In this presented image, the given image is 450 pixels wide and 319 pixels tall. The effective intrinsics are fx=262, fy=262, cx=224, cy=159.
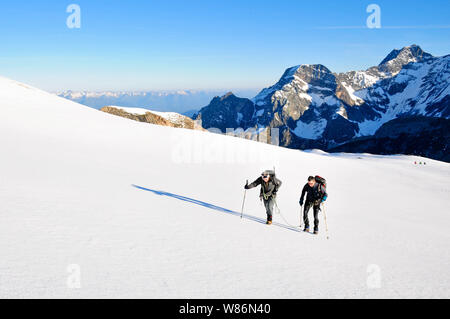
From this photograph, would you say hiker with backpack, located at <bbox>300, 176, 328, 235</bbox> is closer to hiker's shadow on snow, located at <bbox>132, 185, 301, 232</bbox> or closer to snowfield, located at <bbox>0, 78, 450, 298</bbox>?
snowfield, located at <bbox>0, 78, 450, 298</bbox>

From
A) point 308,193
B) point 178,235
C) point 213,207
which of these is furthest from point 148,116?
point 178,235

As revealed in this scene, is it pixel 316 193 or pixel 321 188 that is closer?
pixel 321 188

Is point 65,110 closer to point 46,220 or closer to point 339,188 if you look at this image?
point 46,220

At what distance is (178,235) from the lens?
6844 millimetres

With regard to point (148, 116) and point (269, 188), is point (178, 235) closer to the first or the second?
point (269, 188)

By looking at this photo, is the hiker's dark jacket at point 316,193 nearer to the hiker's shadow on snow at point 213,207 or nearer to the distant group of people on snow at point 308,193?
the distant group of people on snow at point 308,193

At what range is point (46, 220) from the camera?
21.3 feet

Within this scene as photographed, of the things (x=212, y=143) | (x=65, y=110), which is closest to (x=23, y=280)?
(x=212, y=143)

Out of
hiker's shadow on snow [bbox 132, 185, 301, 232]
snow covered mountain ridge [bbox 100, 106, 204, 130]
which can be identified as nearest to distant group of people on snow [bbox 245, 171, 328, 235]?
hiker's shadow on snow [bbox 132, 185, 301, 232]

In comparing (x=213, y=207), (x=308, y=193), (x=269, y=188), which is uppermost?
(x=269, y=188)

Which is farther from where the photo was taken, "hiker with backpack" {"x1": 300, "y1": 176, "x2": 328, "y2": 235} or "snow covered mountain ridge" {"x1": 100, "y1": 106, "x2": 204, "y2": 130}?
"snow covered mountain ridge" {"x1": 100, "y1": 106, "x2": 204, "y2": 130}

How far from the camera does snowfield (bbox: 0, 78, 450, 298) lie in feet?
15.7

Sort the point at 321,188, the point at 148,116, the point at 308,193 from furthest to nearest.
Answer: the point at 148,116, the point at 308,193, the point at 321,188

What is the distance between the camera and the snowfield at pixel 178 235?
479cm
